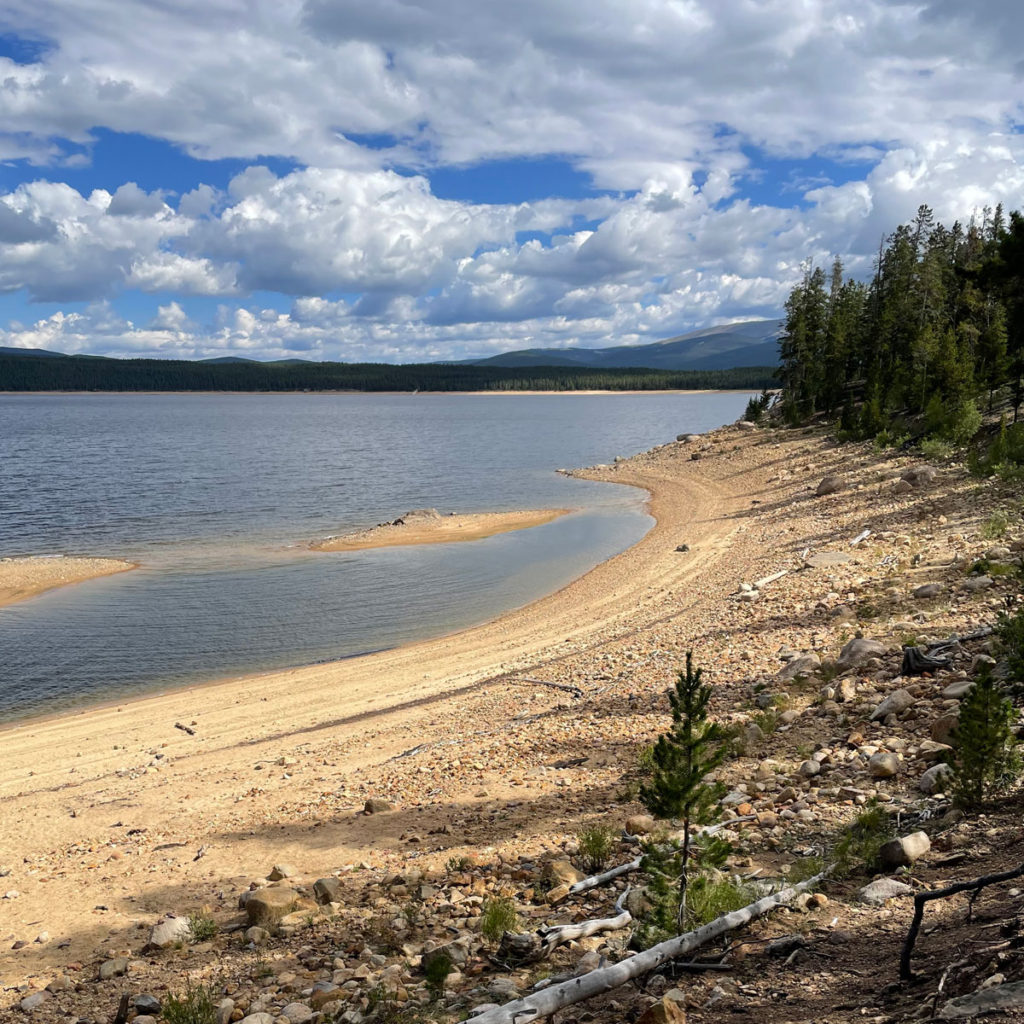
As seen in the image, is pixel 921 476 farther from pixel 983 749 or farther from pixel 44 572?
pixel 44 572

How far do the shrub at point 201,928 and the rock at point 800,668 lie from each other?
31.0ft

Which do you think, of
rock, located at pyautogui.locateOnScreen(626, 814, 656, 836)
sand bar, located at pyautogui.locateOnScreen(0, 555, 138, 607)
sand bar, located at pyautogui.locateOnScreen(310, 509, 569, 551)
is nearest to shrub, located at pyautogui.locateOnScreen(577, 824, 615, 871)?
rock, located at pyautogui.locateOnScreen(626, 814, 656, 836)

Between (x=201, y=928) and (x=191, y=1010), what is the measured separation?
78.6 inches

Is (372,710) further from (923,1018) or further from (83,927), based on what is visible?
(923,1018)

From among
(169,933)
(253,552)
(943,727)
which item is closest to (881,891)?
(943,727)

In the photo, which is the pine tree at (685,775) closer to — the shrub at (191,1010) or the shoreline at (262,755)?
the shrub at (191,1010)

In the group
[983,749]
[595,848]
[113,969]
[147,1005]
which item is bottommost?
[113,969]

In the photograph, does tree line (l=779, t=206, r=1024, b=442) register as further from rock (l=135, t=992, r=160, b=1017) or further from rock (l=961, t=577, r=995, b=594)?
rock (l=135, t=992, r=160, b=1017)

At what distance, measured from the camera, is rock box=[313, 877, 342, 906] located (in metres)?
8.88

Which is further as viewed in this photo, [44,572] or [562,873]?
[44,572]

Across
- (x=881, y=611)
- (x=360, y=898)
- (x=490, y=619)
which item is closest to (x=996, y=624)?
(x=881, y=611)

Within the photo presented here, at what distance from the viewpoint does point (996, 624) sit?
41.5 feet

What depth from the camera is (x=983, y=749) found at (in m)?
7.88

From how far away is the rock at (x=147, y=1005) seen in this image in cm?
720
